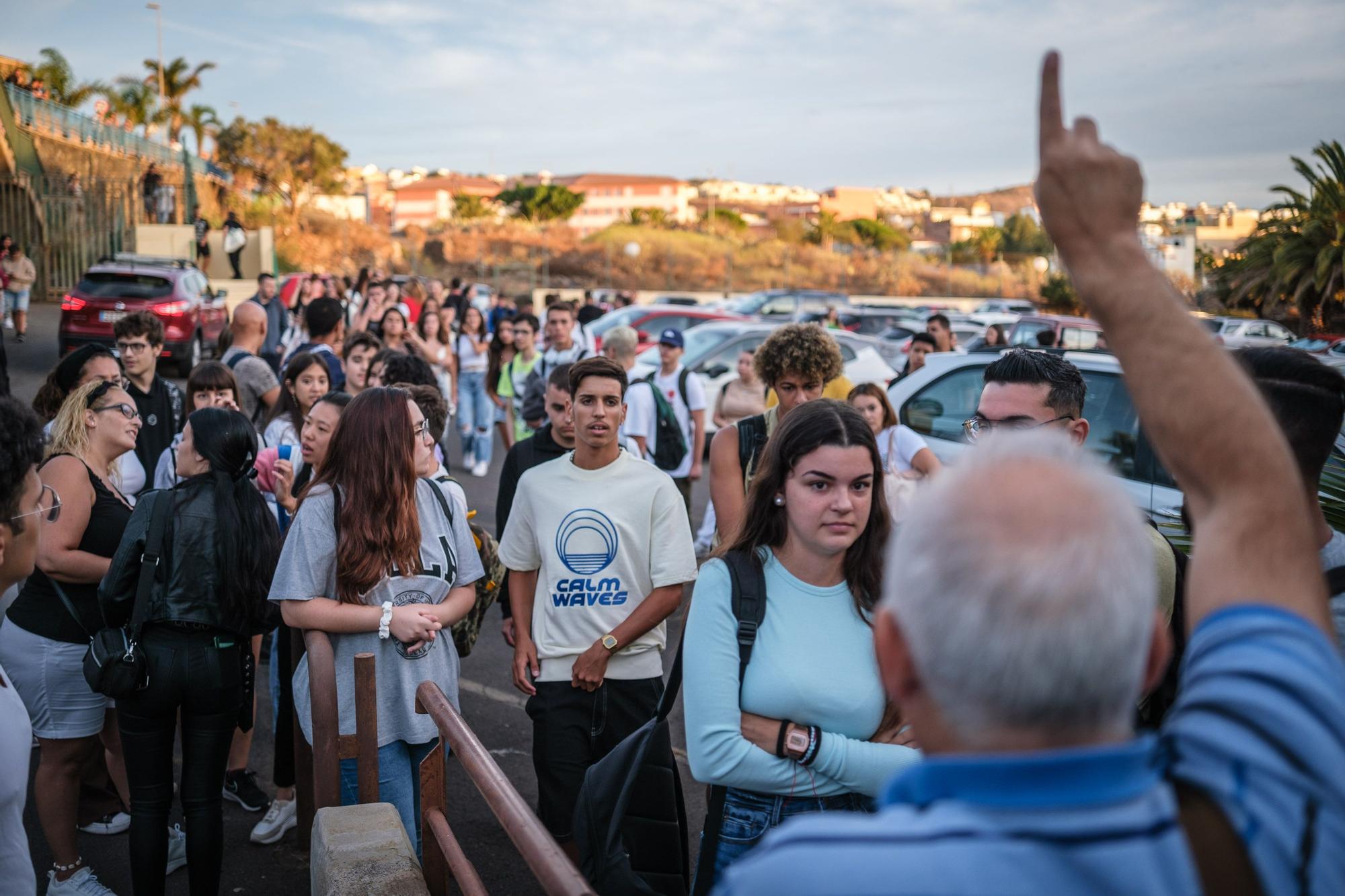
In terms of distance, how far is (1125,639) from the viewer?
3.44 ft

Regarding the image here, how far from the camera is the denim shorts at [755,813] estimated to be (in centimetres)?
261

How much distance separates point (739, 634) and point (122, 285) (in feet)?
59.3

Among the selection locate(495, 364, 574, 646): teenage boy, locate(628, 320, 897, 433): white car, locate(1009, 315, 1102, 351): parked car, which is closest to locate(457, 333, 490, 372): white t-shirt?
locate(628, 320, 897, 433): white car

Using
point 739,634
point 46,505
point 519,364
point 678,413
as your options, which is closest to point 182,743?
point 46,505

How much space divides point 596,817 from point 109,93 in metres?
57.1

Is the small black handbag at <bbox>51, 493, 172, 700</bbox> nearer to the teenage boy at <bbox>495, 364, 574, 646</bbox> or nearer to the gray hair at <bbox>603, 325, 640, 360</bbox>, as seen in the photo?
the teenage boy at <bbox>495, 364, 574, 646</bbox>

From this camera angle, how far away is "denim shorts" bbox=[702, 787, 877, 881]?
261cm

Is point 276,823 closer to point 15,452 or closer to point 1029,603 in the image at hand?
point 15,452

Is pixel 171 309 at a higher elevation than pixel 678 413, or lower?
higher

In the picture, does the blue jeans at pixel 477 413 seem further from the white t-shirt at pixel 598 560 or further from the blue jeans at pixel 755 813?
the blue jeans at pixel 755 813

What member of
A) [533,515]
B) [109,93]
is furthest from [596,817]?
[109,93]

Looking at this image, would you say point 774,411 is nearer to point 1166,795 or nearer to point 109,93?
point 1166,795

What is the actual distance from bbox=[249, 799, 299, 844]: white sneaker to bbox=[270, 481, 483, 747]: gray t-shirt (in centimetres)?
115

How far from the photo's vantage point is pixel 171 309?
1764cm
